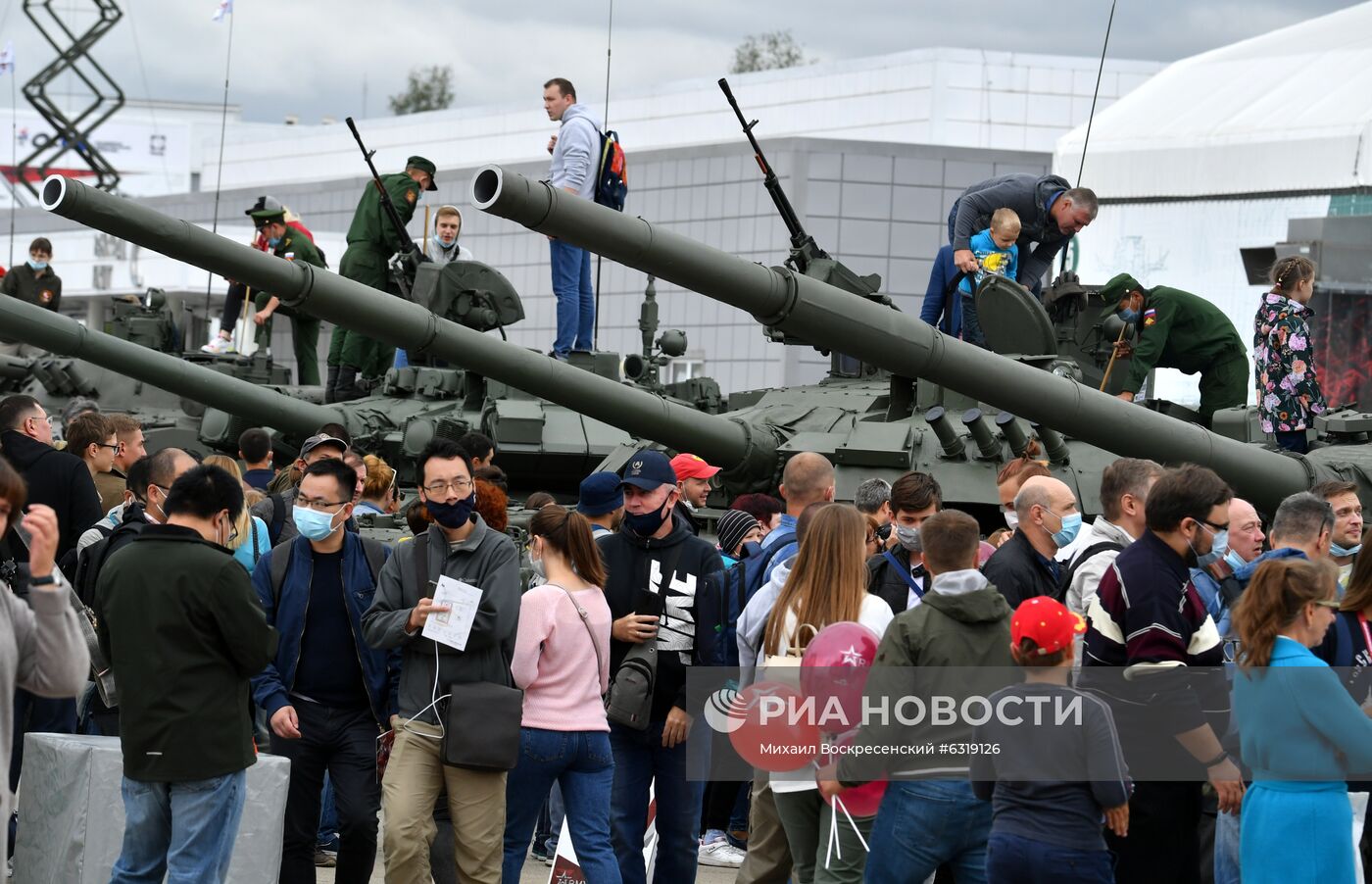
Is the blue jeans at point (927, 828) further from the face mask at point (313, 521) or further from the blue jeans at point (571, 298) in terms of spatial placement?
the blue jeans at point (571, 298)

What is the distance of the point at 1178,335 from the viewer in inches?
530

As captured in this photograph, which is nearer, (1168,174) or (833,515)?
(833,515)

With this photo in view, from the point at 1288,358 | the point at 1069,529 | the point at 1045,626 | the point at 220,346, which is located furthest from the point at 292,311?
the point at 1045,626

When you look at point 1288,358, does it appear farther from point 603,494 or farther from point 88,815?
point 88,815

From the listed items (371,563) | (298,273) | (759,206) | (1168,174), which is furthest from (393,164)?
(371,563)

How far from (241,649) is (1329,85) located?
65.5 feet

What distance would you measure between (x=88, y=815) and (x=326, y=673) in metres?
1.03

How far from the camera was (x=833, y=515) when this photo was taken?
689 cm

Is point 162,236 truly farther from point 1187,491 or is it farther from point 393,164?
point 393,164

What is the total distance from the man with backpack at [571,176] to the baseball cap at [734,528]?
5398 millimetres

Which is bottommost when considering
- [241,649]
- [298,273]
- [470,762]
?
[470,762]

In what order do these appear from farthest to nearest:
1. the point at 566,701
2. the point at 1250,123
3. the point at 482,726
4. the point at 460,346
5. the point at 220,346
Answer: the point at 1250,123 → the point at 220,346 → the point at 460,346 → the point at 566,701 → the point at 482,726

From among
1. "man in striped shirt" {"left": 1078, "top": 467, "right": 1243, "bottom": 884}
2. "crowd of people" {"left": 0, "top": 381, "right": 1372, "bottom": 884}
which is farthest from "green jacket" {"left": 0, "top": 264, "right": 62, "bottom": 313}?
"man in striped shirt" {"left": 1078, "top": 467, "right": 1243, "bottom": 884}

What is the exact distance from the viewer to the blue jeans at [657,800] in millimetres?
7754
